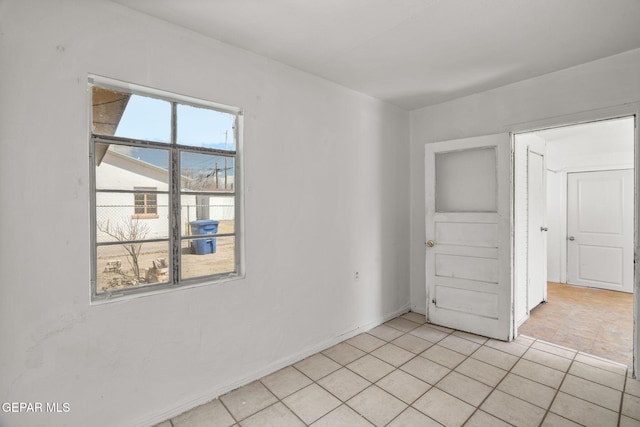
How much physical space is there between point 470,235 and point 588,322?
73.7 inches

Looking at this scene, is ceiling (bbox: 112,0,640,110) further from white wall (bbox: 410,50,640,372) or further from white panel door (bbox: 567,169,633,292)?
white panel door (bbox: 567,169,633,292)

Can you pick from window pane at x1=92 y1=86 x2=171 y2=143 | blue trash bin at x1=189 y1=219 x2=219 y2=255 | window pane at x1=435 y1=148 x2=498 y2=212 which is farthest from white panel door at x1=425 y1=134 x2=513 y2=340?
window pane at x1=92 y1=86 x2=171 y2=143

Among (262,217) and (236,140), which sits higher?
(236,140)

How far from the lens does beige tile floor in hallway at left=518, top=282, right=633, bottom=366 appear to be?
3043mm

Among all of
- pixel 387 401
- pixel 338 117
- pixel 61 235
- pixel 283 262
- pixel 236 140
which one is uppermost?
pixel 338 117

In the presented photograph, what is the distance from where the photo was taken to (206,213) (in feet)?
7.87

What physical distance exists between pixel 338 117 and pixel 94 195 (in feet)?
7.52

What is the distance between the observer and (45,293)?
1694 mm

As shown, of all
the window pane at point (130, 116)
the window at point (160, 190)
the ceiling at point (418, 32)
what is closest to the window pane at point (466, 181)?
the ceiling at point (418, 32)

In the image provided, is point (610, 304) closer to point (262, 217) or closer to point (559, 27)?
point (559, 27)

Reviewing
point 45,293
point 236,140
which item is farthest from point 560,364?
point 45,293

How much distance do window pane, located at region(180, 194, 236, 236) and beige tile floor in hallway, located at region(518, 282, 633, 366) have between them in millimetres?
3462

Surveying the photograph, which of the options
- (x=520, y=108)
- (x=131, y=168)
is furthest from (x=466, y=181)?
(x=131, y=168)

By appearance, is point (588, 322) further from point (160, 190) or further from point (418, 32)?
point (160, 190)
